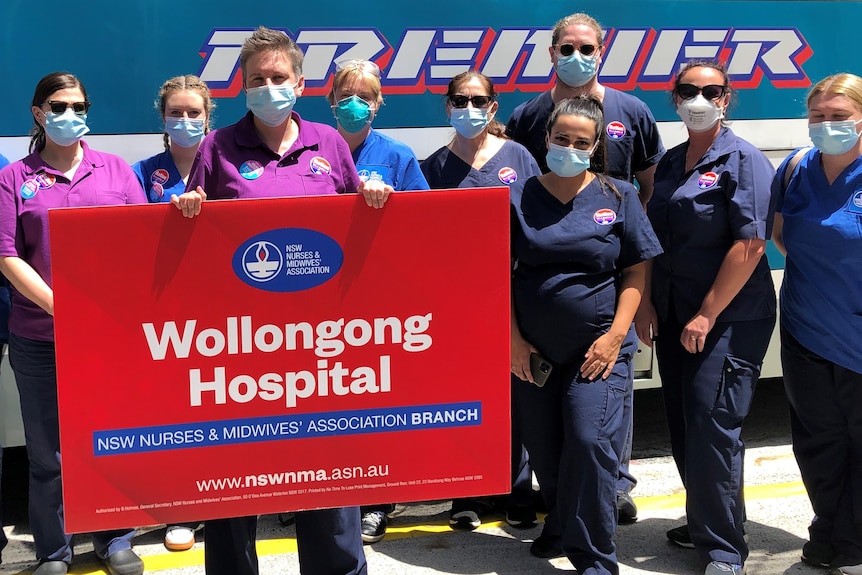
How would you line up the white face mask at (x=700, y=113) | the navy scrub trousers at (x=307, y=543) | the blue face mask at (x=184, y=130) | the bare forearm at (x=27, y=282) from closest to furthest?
the navy scrub trousers at (x=307, y=543)
the bare forearm at (x=27, y=282)
the white face mask at (x=700, y=113)
the blue face mask at (x=184, y=130)

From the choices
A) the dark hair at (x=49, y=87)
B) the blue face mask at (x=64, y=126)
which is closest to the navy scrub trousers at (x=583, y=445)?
the blue face mask at (x=64, y=126)

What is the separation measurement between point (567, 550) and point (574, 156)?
57.7 inches

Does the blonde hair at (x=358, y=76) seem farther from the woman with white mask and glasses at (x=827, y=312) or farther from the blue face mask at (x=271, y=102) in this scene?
the woman with white mask and glasses at (x=827, y=312)

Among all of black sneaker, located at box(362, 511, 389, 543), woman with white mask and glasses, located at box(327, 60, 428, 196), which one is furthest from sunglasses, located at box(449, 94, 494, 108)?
black sneaker, located at box(362, 511, 389, 543)

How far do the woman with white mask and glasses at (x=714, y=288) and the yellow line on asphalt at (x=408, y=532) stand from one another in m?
0.77

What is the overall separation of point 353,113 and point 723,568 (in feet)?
7.47

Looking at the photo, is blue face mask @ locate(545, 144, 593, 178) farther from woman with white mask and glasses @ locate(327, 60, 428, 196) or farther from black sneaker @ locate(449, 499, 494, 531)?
black sneaker @ locate(449, 499, 494, 531)

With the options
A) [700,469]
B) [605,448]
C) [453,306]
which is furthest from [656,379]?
[453,306]

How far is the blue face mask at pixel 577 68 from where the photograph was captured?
3797 millimetres

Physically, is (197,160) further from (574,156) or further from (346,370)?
(574,156)

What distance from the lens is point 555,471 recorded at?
3453 mm

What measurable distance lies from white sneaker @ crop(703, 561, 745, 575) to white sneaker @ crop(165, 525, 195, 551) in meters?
2.15

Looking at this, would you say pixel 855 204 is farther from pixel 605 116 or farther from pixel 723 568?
pixel 723 568

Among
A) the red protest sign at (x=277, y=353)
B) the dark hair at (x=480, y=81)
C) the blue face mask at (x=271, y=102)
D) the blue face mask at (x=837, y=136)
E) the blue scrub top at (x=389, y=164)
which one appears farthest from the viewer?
the dark hair at (x=480, y=81)
